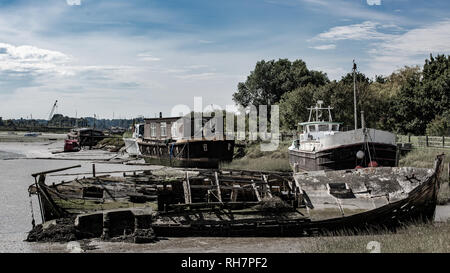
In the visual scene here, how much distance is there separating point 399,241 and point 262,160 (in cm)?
2932

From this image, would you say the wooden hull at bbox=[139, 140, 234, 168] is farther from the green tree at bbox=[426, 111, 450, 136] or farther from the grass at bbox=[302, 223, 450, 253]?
the grass at bbox=[302, 223, 450, 253]

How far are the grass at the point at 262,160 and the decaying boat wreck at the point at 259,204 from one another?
17.1 meters

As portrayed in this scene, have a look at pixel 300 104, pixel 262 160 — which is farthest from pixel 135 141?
pixel 300 104

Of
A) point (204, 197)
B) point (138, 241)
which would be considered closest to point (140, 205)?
point (204, 197)

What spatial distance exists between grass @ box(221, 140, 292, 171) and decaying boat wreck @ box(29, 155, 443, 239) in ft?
56.0

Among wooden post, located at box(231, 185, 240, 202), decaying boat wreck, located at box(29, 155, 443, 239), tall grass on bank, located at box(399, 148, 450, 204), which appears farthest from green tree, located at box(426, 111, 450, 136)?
wooden post, located at box(231, 185, 240, 202)

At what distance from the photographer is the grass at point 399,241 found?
481 inches

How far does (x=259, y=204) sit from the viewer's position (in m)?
17.8

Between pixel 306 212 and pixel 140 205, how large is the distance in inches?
260

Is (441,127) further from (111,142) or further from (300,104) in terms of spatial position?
(111,142)

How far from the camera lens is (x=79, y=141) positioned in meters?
83.6

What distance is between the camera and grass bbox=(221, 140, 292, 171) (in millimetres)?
38725
